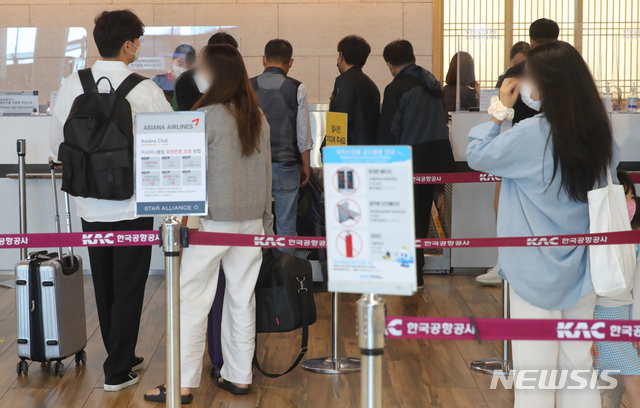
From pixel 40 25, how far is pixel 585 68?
7040 mm

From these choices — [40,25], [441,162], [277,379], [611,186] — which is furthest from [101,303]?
[40,25]

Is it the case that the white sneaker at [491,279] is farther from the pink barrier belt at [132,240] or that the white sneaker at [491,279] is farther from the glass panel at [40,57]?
the glass panel at [40,57]

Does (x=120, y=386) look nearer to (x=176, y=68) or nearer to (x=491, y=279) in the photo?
(x=491, y=279)

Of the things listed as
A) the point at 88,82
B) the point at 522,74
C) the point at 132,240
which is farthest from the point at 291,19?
the point at 522,74

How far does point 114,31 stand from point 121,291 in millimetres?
1164

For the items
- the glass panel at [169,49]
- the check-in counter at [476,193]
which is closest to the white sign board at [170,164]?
the check-in counter at [476,193]

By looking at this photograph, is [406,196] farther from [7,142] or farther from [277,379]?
[7,142]

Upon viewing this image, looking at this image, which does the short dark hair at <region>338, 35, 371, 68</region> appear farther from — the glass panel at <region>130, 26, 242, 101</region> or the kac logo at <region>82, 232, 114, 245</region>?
the kac logo at <region>82, 232, 114, 245</region>

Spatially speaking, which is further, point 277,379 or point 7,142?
point 7,142

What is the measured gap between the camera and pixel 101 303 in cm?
322

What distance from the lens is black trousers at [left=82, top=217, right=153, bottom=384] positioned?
314 centimetres

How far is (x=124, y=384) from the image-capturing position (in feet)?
10.6

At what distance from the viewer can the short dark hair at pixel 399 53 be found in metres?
4.84

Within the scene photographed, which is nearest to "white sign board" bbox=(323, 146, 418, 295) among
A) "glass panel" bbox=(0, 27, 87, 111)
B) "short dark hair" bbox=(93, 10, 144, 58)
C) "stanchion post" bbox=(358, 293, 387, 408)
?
"stanchion post" bbox=(358, 293, 387, 408)
